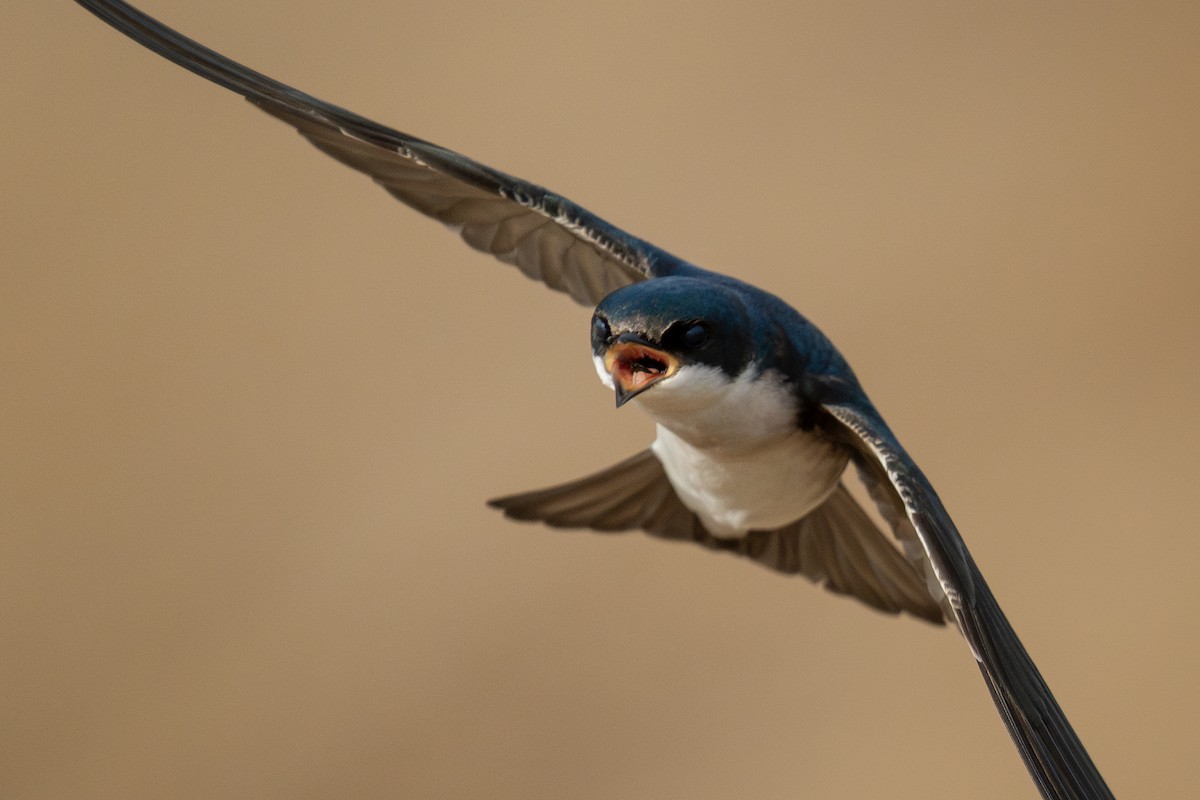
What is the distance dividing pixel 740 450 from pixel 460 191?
1.03ft

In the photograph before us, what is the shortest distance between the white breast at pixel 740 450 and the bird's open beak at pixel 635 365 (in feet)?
0.05

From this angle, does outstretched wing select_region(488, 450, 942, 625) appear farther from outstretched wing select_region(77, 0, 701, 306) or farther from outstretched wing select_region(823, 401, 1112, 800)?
outstretched wing select_region(823, 401, 1112, 800)

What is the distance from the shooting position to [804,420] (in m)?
1.01

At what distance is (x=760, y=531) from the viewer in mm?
1162

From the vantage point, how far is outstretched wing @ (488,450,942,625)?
1128mm

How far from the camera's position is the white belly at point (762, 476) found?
101 centimetres

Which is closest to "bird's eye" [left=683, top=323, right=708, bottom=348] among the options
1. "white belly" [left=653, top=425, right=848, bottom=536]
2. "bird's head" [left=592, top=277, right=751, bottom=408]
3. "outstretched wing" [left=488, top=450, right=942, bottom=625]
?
"bird's head" [left=592, top=277, right=751, bottom=408]

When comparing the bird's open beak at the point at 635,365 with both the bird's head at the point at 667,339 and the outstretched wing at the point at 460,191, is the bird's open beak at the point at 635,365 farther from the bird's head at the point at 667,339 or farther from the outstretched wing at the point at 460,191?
the outstretched wing at the point at 460,191

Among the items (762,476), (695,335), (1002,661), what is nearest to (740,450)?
(762,476)

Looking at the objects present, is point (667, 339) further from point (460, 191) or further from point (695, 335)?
point (460, 191)

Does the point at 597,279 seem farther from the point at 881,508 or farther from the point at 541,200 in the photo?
the point at 881,508

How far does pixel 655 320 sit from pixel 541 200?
21 cm

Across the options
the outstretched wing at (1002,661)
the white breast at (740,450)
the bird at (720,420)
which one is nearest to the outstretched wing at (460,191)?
the bird at (720,420)

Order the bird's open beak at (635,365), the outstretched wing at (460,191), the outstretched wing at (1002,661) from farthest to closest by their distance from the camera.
Result: the outstretched wing at (460,191) → the bird's open beak at (635,365) → the outstretched wing at (1002,661)
